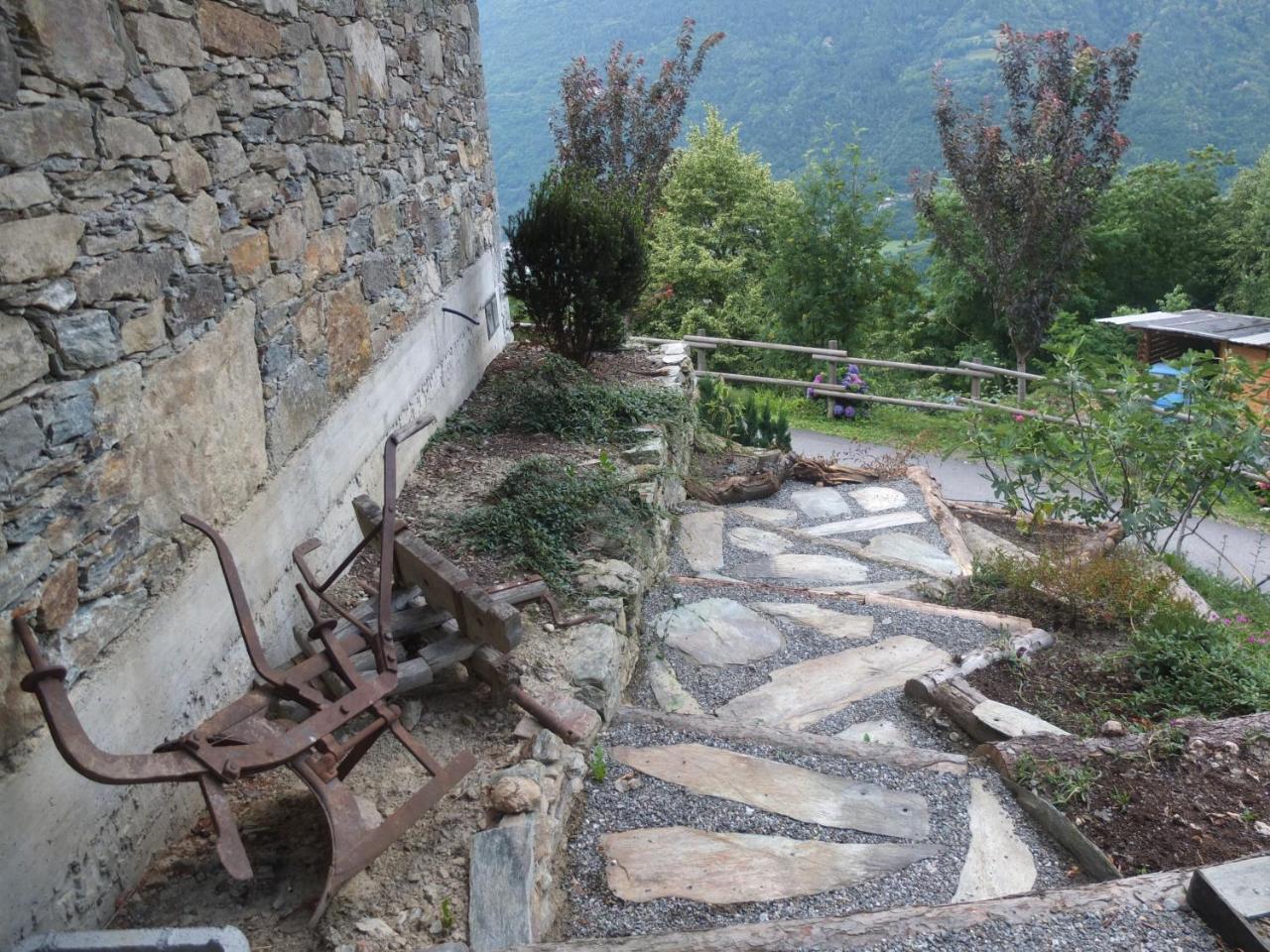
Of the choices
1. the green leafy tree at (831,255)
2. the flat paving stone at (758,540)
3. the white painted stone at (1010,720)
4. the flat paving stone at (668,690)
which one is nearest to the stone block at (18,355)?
the flat paving stone at (668,690)

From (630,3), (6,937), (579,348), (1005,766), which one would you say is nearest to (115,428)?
(6,937)

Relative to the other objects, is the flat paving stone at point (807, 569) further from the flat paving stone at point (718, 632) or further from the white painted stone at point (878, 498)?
the white painted stone at point (878, 498)

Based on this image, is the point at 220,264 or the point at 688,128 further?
the point at 688,128

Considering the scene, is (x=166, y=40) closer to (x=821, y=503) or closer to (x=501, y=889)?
(x=501, y=889)

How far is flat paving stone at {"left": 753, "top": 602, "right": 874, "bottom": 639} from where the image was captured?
14.3 feet

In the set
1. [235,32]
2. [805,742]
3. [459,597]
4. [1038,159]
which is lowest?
[805,742]

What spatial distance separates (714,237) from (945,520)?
479 inches

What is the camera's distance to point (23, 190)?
1.85 meters

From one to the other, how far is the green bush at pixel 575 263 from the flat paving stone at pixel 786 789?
4225 millimetres

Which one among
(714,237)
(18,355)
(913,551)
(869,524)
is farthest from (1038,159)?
(18,355)

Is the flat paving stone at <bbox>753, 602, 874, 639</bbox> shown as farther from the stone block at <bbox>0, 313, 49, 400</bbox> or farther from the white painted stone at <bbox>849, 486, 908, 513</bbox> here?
the stone block at <bbox>0, 313, 49, 400</bbox>

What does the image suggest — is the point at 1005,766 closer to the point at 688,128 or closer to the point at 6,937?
the point at 6,937

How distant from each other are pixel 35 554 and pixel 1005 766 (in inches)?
113

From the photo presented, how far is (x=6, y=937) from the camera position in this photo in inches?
70.1
